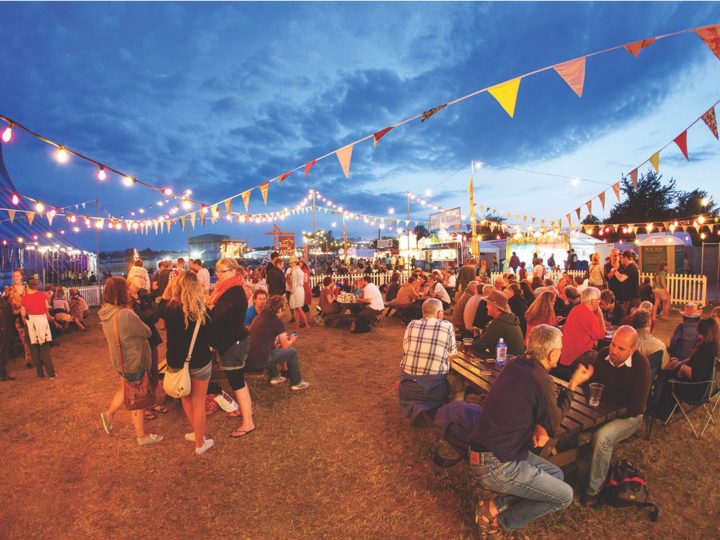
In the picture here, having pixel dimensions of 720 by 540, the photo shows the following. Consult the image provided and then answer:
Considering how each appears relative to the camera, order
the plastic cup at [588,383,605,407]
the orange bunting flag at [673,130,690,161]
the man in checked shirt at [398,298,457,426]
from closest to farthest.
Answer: the plastic cup at [588,383,605,407]
the man in checked shirt at [398,298,457,426]
the orange bunting flag at [673,130,690,161]

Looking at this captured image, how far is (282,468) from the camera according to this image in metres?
3.11

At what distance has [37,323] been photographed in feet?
17.1

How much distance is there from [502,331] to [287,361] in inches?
103

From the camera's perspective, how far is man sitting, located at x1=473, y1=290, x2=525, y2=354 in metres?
3.83

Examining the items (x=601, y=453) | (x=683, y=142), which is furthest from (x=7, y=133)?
(x=683, y=142)

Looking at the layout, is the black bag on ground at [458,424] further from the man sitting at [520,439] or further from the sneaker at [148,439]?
the sneaker at [148,439]

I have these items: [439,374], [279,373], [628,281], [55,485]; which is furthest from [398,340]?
[55,485]

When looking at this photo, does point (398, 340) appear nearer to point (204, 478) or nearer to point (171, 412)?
point (171, 412)

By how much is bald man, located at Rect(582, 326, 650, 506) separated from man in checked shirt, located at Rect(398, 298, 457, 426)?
1.16 meters

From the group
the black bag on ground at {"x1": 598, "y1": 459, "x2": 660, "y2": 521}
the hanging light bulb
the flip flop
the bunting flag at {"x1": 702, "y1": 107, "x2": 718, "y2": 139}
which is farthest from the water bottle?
the hanging light bulb

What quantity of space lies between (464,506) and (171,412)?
3359mm

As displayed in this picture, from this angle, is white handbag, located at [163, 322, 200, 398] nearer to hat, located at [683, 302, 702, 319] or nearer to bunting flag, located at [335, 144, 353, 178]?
bunting flag, located at [335, 144, 353, 178]

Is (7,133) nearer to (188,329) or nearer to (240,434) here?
(188,329)

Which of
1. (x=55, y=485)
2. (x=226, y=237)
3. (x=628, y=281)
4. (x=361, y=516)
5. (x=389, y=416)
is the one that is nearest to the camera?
(x=361, y=516)
